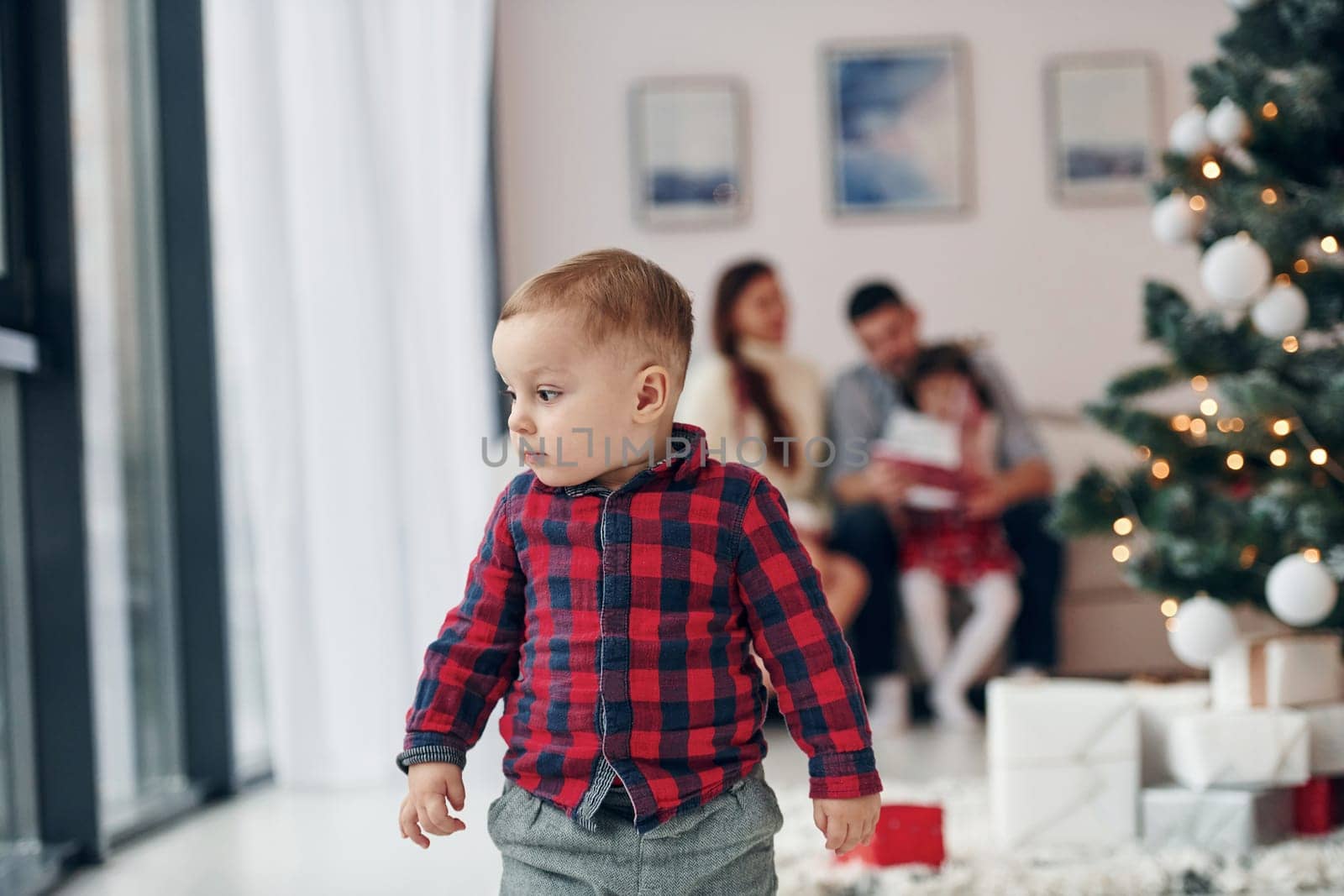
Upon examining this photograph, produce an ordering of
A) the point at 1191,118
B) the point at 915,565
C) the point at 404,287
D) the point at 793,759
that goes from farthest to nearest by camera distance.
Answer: the point at 915,565 < the point at 793,759 < the point at 404,287 < the point at 1191,118

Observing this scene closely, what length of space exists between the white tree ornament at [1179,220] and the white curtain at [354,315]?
112 cm

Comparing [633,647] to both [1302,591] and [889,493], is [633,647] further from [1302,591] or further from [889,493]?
[889,493]

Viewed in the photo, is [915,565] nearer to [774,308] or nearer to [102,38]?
[774,308]

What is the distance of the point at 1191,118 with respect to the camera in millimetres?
1929

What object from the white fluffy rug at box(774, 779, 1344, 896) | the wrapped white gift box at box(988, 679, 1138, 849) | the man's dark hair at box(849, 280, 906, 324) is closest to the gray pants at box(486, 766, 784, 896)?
the white fluffy rug at box(774, 779, 1344, 896)

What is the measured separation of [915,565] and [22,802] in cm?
191

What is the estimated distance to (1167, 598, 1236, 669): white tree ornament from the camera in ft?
5.64

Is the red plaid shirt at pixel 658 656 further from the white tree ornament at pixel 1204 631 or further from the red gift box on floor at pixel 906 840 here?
the white tree ornament at pixel 1204 631

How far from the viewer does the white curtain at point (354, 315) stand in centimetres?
209

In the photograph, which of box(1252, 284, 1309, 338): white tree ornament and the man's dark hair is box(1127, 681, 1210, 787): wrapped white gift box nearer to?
box(1252, 284, 1309, 338): white tree ornament

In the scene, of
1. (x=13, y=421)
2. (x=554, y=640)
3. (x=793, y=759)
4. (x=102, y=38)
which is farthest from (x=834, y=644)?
(x=102, y=38)

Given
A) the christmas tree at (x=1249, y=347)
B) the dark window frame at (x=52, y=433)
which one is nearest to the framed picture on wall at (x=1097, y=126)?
the christmas tree at (x=1249, y=347)

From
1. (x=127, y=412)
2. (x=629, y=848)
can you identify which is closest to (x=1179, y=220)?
(x=629, y=848)

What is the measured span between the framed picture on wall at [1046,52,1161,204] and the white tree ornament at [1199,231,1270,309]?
1.80 metres
